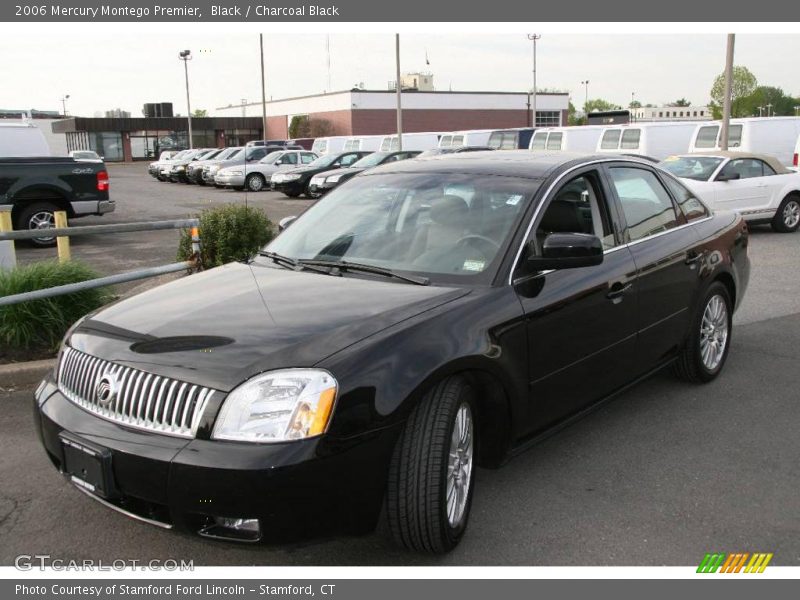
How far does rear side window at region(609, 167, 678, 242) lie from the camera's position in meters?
4.91

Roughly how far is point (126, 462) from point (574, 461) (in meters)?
2.49

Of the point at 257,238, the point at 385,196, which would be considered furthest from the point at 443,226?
the point at 257,238

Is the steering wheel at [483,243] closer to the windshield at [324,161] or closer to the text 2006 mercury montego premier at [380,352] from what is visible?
the text 2006 mercury montego premier at [380,352]

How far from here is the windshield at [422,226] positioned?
13.3ft

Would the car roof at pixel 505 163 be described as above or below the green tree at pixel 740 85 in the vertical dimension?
below

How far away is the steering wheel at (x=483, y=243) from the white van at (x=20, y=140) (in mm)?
13148

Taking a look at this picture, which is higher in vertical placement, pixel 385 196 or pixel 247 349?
pixel 385 196

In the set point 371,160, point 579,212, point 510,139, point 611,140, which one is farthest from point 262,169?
point 579,212

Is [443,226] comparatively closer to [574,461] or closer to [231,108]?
[574,461]

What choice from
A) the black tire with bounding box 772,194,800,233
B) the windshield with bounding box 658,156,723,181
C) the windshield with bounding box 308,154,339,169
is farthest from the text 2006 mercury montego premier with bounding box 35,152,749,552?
the windshield with bounding box 308,154,339,169

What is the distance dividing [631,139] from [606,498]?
20.9 m

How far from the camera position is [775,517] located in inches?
150

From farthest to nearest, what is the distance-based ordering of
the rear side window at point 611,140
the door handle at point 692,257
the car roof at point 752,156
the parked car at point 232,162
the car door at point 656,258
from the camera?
the parked car at point 232,162 < the rear side window at point 611,140 < the car roof at point 752,156 < the door handle at point 692,257 < the car door at point 656,258

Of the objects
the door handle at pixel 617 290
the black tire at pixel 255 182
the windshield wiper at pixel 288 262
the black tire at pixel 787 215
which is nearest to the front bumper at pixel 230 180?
the black tire at pixel 255 182
